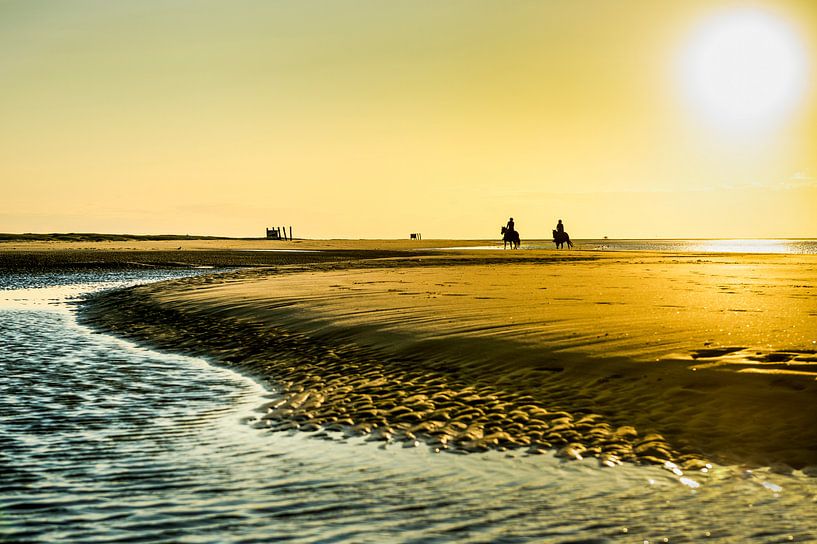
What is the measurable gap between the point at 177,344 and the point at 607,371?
34.7ft

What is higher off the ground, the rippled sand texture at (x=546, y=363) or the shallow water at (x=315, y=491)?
the rippled sand texture at (x=546, y=363)

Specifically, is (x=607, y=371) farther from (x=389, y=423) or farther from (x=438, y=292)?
(x=438, y=292)

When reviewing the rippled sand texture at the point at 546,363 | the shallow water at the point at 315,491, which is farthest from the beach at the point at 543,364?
the shallow water at the point at 315,491

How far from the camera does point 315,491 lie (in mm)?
7406

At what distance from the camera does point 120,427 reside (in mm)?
9906

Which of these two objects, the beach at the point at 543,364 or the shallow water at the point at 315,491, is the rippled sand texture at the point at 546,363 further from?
the shallow water at the point at 315,491

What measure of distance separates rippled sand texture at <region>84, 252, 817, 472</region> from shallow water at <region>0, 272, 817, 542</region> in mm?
731

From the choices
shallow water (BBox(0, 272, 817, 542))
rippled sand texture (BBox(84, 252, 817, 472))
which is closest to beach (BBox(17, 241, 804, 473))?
rippled sand texture (BBox(84, 252, 817, 472))

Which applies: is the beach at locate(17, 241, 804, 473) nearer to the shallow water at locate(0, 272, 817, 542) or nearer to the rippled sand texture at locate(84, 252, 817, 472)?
the rippled sand texture at locate(84, 252, 817, 472)

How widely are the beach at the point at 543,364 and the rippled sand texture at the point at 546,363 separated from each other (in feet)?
0.11

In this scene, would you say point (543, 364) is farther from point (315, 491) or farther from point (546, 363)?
point (315, 491)

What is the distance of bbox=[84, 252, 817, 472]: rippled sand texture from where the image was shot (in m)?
9.05

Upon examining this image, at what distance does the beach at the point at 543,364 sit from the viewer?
29.6ft

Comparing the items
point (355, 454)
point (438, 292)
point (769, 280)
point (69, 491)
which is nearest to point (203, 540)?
point (69, 491)
